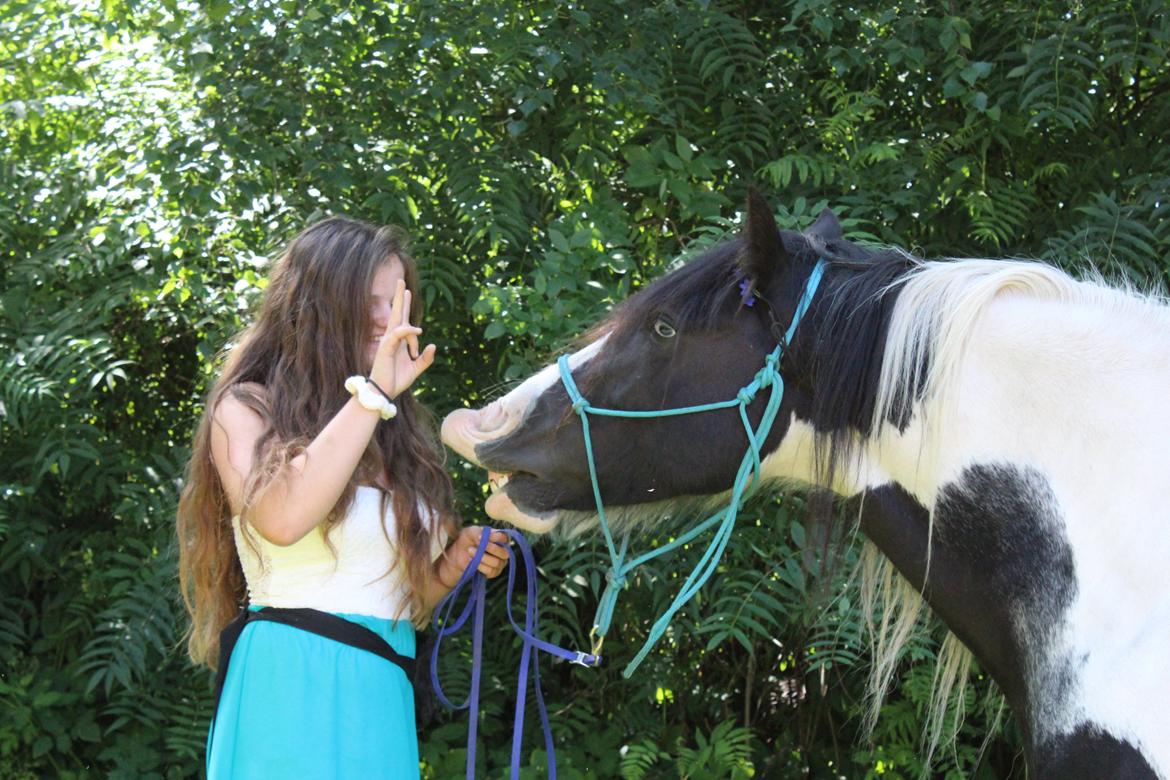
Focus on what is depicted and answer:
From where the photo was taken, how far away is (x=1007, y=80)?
140 inches

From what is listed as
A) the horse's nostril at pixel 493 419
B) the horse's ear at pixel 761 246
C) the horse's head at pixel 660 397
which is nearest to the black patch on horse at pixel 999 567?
the horse's head at pixel 660 397

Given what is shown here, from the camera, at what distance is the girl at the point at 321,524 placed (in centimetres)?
200

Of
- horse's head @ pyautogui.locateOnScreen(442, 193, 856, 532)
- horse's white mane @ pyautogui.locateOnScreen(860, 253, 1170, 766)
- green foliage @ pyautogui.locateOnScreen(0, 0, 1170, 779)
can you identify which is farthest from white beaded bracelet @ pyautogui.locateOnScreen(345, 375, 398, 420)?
green foliage @ pyautogui.locateOnScreen(0, 0, 1170, 779)

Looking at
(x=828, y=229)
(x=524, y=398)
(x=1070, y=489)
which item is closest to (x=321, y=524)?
(x=524, y=398)

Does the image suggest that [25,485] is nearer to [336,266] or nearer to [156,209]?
[156,209]

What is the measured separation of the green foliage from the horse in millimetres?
1097

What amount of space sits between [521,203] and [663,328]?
6.02ft

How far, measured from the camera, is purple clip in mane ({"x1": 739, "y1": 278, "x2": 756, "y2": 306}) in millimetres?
1929

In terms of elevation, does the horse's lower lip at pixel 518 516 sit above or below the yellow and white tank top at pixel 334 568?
above

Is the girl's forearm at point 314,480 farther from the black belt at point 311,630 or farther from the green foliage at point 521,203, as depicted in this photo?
the green foliage at point 521,203

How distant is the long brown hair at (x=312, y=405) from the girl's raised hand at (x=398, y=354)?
0.14m

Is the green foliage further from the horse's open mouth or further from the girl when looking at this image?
the horse's open mouth

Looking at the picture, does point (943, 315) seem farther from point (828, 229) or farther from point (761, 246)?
point (828, 229)

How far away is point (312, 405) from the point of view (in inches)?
86.5
